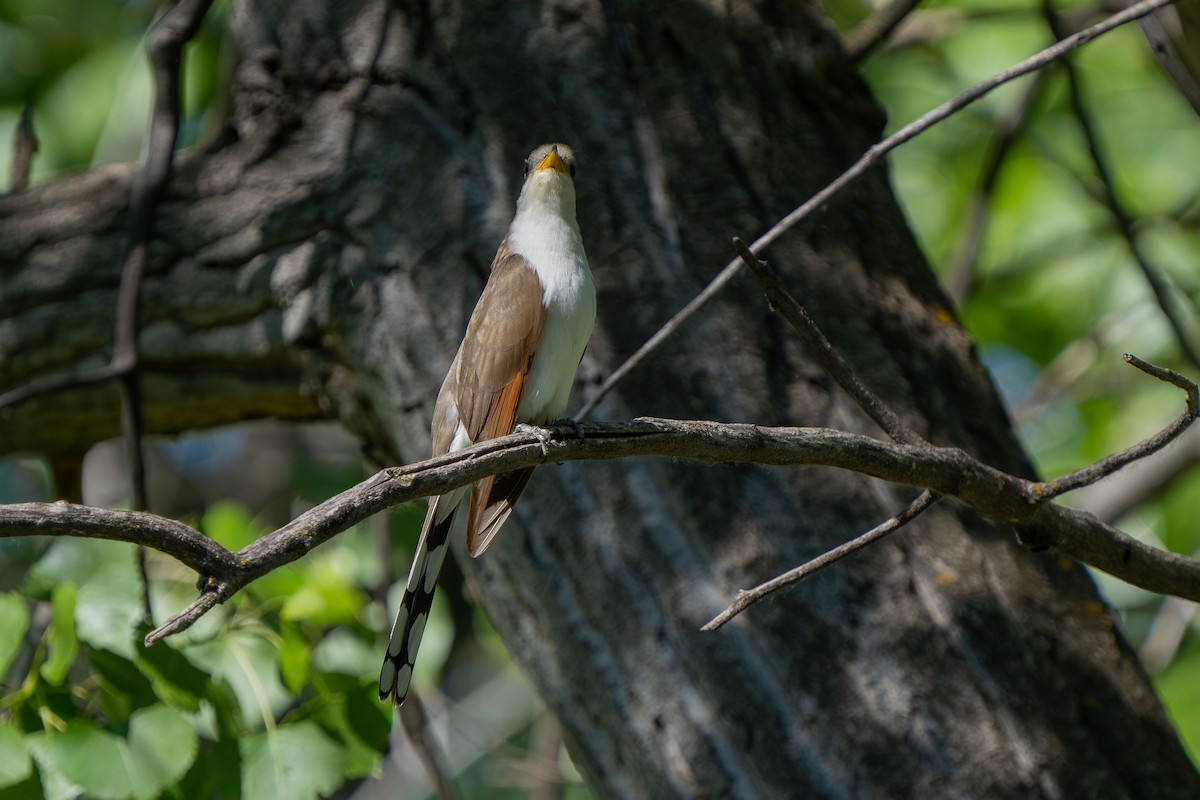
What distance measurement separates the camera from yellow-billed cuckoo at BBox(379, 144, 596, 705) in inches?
107

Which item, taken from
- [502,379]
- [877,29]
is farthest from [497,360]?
[877,29]

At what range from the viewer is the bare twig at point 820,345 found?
189 centimetres

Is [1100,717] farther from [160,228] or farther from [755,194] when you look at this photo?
[160,228]

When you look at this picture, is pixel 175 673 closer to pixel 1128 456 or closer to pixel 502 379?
pixel 502 379

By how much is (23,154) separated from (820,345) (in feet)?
9.68

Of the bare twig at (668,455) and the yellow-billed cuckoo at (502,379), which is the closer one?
the bare twig at (668,455)

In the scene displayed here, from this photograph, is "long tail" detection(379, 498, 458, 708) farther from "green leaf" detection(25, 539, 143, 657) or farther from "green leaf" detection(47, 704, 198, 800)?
"green leaf" detection(25, 539, 143, 657)

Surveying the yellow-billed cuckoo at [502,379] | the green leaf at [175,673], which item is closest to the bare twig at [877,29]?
the yellow-billed cuckoo at [502,379]

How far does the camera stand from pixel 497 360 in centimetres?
273

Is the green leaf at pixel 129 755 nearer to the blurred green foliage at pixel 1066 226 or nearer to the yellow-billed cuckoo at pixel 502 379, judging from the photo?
the yellow-billed cuckoo at pixel 502 379

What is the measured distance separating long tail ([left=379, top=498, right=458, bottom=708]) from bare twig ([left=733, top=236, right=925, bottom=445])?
44.2 inches

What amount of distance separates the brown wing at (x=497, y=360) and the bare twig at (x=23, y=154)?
178 cm

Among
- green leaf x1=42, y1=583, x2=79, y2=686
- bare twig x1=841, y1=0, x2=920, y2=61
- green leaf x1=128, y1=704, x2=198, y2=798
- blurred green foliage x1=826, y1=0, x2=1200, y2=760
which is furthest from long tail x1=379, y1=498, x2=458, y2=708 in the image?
blurred green foliage x1=826, y1=0, x2=1200, y2=760

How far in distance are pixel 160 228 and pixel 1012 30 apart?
377 cm
